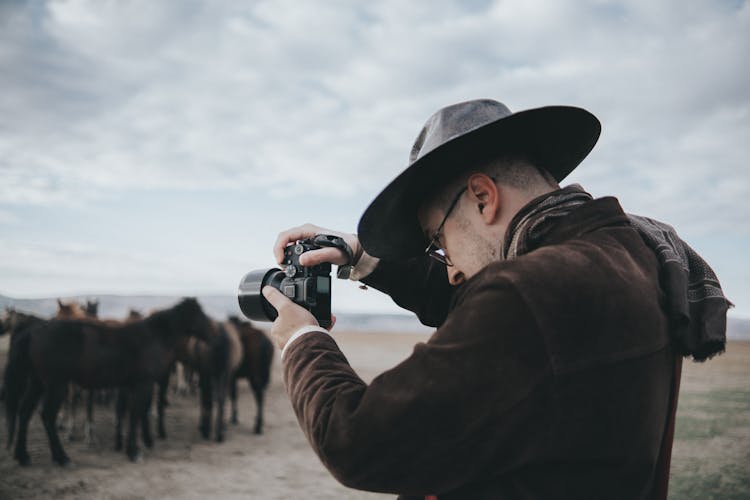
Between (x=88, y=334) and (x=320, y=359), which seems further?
(x=88, y=334)

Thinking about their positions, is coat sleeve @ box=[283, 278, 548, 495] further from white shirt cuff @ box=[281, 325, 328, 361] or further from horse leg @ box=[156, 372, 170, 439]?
horse leg @ box=[156, 372, 170, 439]

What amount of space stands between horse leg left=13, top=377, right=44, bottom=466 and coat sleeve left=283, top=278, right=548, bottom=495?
8.11 metres

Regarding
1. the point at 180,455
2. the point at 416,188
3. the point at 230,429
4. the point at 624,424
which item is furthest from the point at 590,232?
the point at 230,429

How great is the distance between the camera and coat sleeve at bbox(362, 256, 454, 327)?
2.27 meters

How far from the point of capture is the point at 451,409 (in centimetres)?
100

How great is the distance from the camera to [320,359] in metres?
1.27

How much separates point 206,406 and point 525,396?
968 cm

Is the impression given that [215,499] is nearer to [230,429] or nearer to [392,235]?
[230,429]

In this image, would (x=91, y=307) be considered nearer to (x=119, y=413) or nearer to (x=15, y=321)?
(x=15, y=321)

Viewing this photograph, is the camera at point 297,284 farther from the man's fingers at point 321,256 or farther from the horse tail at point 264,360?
the horse tail at point 264,360

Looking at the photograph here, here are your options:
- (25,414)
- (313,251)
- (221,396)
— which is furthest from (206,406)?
(313,251)

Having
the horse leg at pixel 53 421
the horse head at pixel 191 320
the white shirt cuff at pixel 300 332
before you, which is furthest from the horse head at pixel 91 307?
the white shirt cuff at pixel 300 332

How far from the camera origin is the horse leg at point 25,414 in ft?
23.8

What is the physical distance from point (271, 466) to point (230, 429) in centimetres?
269
